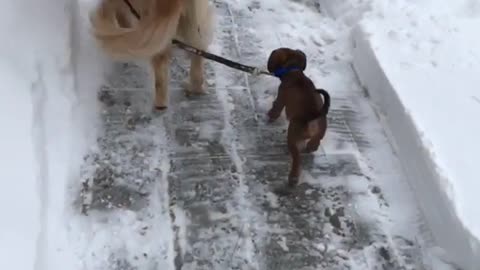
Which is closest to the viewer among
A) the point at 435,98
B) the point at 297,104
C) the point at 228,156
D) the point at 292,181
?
the point at 297,104

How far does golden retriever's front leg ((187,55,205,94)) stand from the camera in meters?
3.58

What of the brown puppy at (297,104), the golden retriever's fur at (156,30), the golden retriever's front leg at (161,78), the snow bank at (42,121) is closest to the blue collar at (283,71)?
the brown puppy at (297,104)

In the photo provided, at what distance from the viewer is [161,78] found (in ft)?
11.4

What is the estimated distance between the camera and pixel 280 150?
3438mm

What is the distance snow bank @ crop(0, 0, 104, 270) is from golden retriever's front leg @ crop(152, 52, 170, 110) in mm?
325

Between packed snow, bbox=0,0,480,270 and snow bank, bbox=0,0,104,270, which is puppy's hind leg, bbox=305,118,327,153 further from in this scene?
snow bank, bbox=0,0,104,270

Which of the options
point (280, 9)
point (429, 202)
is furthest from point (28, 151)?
point (280, 9)

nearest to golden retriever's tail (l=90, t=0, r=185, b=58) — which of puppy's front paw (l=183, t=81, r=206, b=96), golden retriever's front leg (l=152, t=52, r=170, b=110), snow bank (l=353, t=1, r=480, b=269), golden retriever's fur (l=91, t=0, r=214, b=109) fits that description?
golden retriever's fur (l=91, t=0, r=214, b=109)

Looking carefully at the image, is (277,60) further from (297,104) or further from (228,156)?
(228,156)

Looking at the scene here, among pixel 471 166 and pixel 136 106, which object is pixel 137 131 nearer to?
pixel 136 106

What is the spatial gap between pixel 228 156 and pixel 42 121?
0.87 m

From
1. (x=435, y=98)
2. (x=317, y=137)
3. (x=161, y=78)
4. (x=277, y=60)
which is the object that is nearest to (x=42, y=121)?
(x=161, y=78)

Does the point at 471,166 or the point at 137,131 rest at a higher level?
the point at 471,166

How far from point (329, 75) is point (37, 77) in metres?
1.58
